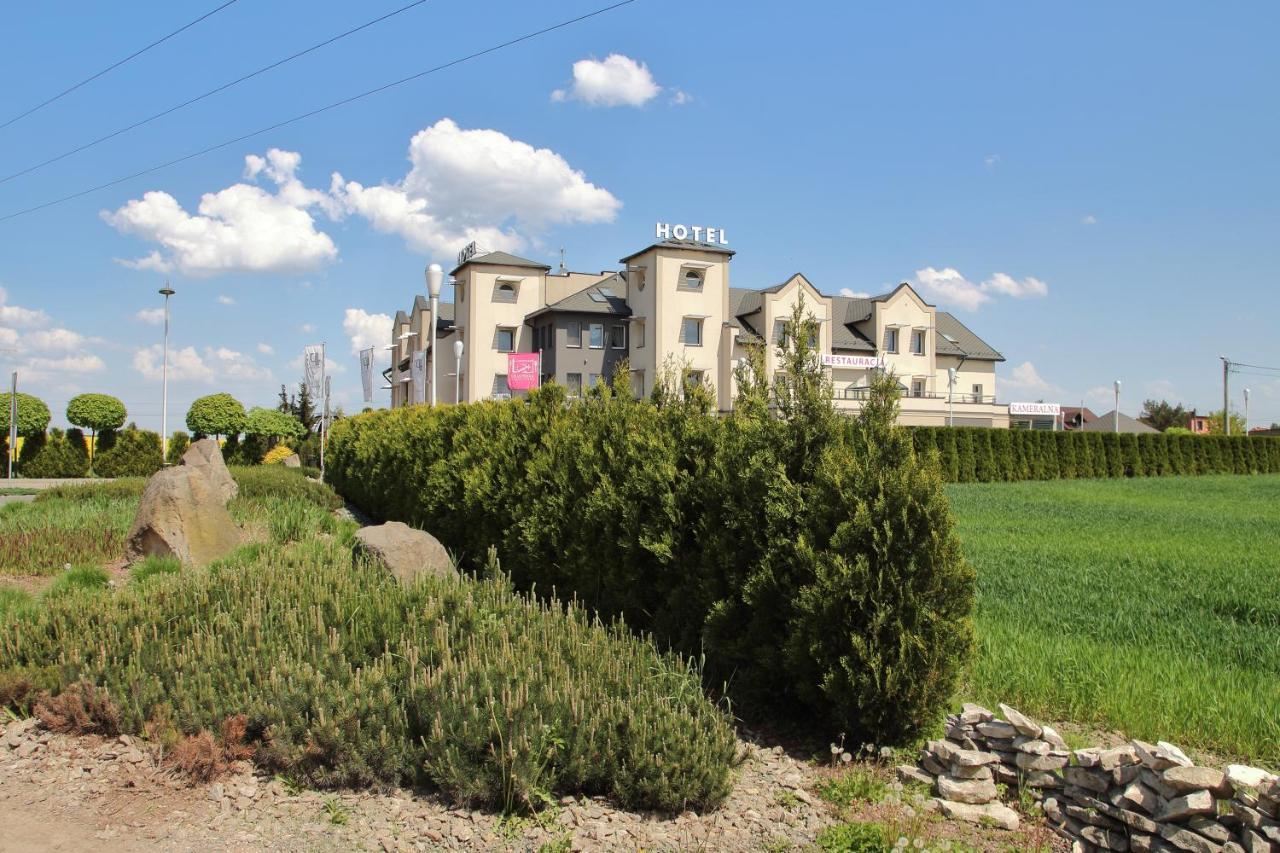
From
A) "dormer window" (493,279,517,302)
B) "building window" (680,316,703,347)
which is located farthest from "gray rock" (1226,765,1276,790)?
"dormer window" (493,279,517,302)

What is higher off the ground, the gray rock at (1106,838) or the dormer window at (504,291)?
the dormer window at (504,291)

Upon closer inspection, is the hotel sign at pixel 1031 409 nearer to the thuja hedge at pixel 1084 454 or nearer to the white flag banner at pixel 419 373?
the thuja hedge at pixel 1084 454

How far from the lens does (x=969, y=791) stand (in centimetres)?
448

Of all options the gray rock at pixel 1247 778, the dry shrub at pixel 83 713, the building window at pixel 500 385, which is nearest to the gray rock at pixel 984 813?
the gray rock at pixel 1247 778

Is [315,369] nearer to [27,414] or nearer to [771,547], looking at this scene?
[27,414]

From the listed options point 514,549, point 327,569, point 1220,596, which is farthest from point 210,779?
point 1220,596

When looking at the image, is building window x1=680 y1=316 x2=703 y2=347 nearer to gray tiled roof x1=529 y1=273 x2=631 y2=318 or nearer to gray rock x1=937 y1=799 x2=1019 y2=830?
gray tiled roof x1=529 y1=273 x2=631 y2=318

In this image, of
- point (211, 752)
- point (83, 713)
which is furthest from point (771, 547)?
point (83, 713)

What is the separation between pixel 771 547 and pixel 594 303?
44.4 metres

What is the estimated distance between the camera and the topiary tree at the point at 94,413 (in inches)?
1478

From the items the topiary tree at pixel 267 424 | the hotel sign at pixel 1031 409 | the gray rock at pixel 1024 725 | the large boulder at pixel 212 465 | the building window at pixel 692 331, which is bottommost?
the gray rock at pixel 1024 725

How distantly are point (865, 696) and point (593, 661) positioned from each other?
5.51ft

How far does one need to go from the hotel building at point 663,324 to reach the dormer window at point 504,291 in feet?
0.19

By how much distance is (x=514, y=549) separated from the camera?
889cm
